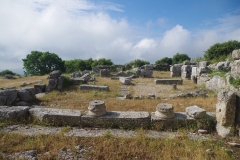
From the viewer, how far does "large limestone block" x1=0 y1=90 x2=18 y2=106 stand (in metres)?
7.54

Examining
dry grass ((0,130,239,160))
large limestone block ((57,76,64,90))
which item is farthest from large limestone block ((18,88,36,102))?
dry grass ((0,130,239,160))

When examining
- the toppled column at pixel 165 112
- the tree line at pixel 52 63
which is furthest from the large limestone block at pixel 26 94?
the tree line at pixel 52 63

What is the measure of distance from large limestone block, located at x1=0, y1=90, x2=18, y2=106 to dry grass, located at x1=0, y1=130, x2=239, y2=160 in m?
3.82

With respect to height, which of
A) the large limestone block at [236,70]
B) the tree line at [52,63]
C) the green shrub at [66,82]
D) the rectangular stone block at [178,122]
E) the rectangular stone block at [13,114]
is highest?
the tree line at [52,63]

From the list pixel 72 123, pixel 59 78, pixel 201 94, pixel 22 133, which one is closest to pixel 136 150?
pixel 72 123

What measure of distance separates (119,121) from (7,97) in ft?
19.0

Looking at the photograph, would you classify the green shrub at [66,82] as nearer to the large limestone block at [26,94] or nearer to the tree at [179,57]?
the large limestone block at [26,94]

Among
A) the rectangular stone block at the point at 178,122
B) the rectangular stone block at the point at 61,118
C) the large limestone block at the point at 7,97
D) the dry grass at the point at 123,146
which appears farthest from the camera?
the large limestone block at the point at 7,97

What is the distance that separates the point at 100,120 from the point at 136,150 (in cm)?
158

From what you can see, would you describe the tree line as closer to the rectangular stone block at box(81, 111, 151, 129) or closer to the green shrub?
the green shrub

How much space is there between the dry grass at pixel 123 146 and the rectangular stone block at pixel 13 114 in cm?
83

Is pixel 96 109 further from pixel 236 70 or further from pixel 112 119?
pixel 236 70

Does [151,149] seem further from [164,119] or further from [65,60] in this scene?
[65,60]

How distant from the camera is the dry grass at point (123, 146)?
11.7ft
